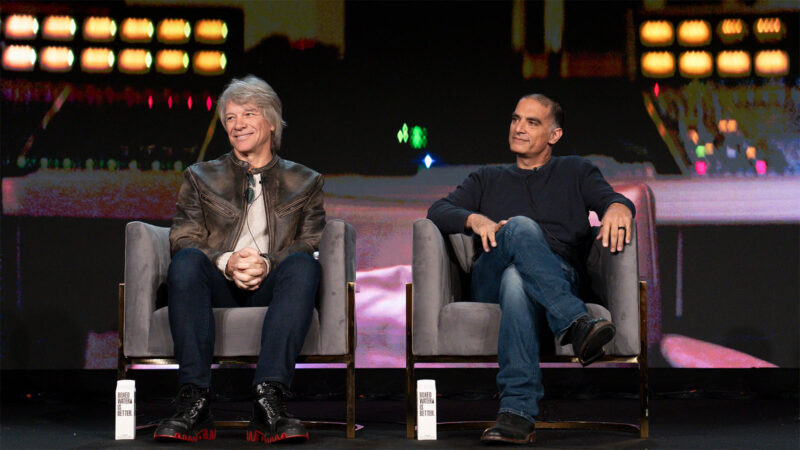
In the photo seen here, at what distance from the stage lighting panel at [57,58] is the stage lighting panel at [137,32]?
0.96 ft

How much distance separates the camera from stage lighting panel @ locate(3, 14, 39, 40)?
4699 millimetres

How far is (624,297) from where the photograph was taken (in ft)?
9.34

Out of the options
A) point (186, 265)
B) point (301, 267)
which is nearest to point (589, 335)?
point (301, 267)

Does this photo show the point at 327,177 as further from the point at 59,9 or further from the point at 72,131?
the point at 59,9

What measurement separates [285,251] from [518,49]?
2153mm

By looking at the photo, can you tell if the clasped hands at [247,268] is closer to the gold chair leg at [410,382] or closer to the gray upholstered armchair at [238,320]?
the gray upholstered armchair at [238,320]

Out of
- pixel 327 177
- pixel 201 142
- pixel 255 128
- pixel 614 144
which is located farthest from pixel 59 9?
pixel 614 144

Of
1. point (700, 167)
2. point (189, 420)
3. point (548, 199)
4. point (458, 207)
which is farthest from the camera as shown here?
point (700, 167)

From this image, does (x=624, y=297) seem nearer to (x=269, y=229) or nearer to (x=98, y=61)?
(x=269, y=229)

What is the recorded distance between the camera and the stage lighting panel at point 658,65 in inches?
181

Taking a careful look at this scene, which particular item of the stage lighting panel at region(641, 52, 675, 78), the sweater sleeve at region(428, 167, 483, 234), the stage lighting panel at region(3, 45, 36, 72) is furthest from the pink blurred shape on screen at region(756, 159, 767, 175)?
the stage lighting panel at region(3, 45, 36, 72)

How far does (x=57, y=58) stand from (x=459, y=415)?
281 centimetres

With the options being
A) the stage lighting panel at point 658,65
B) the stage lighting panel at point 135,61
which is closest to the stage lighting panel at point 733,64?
the stage lighting panel at point 658,65

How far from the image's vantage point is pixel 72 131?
182 inches
